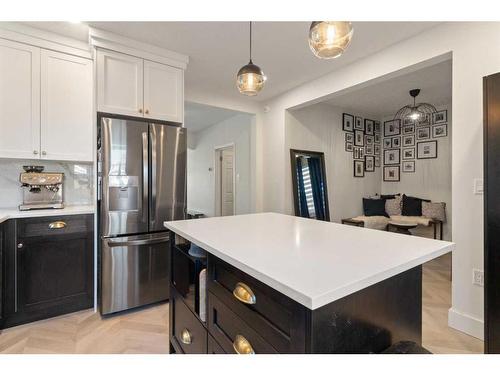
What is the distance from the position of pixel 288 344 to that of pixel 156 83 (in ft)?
8.55

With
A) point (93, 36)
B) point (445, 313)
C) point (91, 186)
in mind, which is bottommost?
point (445, 313)

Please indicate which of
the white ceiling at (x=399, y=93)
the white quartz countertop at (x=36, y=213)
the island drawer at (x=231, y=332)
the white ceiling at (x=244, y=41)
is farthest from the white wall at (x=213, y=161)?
the island drawer at (x=231, y=332)

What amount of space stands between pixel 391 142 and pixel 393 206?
4.43ft

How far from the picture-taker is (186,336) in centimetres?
134

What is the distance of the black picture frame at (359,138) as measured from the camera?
4.98 metres

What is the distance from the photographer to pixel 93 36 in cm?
221

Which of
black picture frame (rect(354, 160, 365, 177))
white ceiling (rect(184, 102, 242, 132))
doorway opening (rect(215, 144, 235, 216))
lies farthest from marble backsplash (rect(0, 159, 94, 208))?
black picture frame (rect(354, 160, 365, 177))

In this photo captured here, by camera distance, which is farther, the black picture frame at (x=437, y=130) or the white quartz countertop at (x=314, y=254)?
the black picture frame at (x=437, y=130)

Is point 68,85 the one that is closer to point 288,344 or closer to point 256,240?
point 256,240

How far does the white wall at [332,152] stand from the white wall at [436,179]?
25.1 inches

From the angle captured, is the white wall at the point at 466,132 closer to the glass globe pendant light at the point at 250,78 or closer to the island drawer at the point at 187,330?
the glass globe pendant light at the point at 250,78

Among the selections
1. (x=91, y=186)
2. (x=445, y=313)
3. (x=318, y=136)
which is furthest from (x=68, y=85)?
(x=445, y=313)

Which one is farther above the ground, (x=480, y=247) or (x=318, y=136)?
(x=318, y=136)
